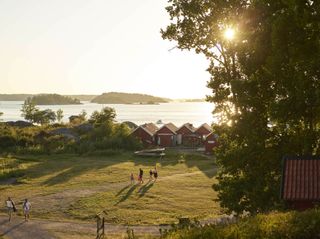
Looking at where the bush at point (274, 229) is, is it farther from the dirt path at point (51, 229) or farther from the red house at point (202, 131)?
the red house at point (202, 131)

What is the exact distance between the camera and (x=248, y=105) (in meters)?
23.1

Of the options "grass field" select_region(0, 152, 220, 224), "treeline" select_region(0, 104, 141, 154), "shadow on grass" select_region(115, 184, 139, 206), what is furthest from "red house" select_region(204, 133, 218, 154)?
"shadow on grass" select_region(115, 184, 139, 206)

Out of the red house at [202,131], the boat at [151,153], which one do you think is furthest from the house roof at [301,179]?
the red house at [202,131]

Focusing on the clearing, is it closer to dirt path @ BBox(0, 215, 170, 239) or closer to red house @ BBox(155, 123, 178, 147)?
dirt path @ BBox(0, 215, 170, 239)

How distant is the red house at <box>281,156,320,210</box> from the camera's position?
62.8 ft

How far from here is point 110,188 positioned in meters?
45.8

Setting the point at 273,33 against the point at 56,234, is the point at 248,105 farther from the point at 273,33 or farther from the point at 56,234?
the point at 56,234

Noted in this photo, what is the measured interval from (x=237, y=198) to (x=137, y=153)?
49734 mm

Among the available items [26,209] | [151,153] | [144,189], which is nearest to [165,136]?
[151,153]

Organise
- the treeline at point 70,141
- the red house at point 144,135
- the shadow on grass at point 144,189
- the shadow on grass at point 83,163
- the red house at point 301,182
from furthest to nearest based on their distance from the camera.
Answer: the red house at point 144,135
the treeline at point 70,141
the shadow on grass at point 83,163
the shadow on grass at point 144,189
the red house at point 301,182

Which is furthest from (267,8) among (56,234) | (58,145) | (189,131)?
(189,131)

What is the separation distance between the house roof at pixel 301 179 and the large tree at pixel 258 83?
6.31 ft

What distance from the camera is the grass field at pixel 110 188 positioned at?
36.2m

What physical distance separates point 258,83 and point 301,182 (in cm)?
587
